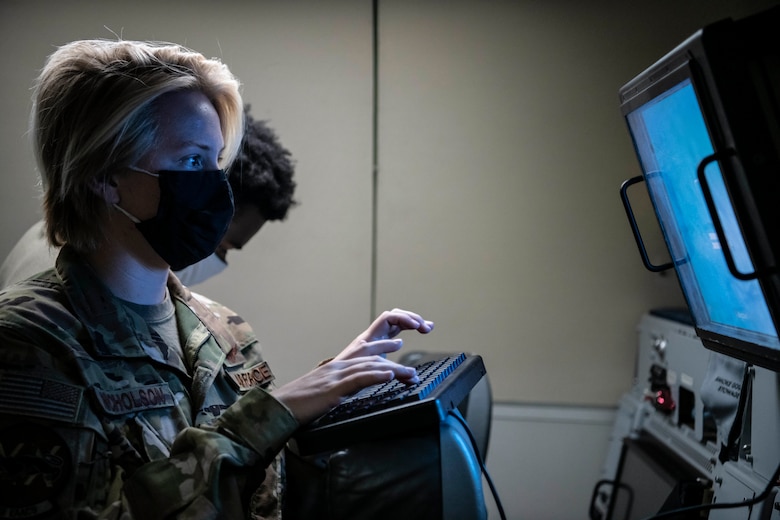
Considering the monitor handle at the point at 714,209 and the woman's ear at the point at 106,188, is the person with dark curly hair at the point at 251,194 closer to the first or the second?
the woman's ear at the point at 106,188

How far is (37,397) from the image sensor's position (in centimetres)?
90

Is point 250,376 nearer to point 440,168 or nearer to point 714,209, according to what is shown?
point 714,209

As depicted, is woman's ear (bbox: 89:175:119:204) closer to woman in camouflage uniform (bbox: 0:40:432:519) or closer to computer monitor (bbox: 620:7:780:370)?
woman in camouflage uniform (bbox: 0:40:432:519)

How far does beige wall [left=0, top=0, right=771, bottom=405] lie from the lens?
2.48 m

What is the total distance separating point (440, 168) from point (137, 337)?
1.64 meters

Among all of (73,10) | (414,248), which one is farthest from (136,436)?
(73,10)

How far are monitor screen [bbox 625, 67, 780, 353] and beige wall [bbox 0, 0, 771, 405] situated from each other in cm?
146

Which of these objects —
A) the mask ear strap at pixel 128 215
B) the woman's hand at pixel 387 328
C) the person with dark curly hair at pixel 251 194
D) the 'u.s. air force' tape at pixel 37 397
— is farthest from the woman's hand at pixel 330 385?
the person with dark curly hair at pixel 251 194

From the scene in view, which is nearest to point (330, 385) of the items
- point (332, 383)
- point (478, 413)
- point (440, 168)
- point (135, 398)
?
point (332, 383)

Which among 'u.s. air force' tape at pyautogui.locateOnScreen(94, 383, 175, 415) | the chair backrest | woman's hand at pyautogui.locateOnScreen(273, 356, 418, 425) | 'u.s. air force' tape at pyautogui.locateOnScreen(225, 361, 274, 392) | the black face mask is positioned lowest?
the chair backrest

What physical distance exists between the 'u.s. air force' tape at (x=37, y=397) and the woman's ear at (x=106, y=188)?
1.09ft

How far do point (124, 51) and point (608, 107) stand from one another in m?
1.86

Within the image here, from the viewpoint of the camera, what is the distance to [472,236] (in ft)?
8.30

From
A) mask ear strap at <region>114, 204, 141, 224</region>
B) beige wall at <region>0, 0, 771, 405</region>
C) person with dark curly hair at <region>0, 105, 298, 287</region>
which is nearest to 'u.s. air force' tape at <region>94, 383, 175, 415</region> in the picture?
mask ear strap at <region>114, 204, 141, 224</region>
